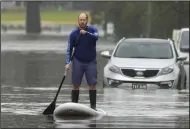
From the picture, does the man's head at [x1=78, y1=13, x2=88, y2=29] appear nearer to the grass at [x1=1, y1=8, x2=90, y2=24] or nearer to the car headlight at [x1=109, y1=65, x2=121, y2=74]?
the car headlight at [x1=109, y1=65, x2=121, y2=74]

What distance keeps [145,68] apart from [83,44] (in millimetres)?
5884

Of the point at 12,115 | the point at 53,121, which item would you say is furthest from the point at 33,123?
the point at 12,115

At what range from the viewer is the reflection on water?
1234 centimetres

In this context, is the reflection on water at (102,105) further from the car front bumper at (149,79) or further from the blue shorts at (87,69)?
the blue shorts at (87,69)

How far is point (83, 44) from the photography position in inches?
555

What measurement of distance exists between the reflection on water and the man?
2.33ft

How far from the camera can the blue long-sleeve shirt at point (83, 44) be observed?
1405 centimetres

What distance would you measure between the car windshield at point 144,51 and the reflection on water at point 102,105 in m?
1.14

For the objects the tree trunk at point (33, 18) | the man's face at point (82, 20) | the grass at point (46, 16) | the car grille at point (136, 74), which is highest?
the man's face at point (82, 20)

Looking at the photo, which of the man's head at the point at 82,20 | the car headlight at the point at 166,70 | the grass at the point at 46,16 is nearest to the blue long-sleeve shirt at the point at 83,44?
the man's head at the point at 82,20

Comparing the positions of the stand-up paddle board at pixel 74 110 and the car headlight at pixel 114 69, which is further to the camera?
the car headlight at pixel 114 69

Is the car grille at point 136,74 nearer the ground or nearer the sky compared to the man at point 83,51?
nearer the ground

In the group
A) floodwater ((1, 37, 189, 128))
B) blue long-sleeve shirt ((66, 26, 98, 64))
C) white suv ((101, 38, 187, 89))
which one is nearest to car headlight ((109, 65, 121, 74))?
white suv ((101, 38, 187, 89))

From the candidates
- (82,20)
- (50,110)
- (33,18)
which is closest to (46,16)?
(33,18)
